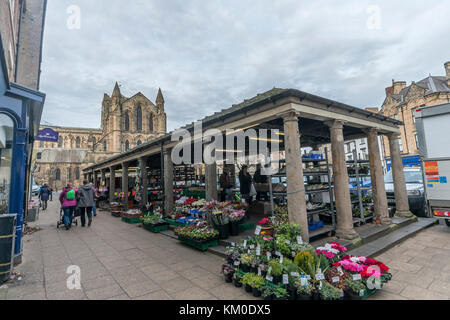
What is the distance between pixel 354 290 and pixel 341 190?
9.92 feet

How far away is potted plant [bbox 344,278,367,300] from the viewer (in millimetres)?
3115

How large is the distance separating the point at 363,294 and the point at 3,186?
7.22 m

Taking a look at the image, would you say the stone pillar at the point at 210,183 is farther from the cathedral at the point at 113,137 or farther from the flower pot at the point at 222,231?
the cathedral at the point at 113,137

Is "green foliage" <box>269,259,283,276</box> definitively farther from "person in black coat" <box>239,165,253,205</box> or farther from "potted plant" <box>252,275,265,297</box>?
"person in black coat" <box>239,165,253,205</box>

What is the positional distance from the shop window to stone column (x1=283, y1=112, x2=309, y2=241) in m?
6.21

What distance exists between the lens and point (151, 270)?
4469mm

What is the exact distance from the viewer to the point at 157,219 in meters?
8.45

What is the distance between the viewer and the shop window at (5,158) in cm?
484

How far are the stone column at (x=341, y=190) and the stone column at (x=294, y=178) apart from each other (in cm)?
142

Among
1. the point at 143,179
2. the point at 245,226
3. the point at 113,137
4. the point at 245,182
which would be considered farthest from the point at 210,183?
the point at 113,137

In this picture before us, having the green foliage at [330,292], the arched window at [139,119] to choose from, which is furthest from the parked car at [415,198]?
the arched window at [139,119]

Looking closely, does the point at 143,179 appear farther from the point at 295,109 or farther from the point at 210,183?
the point at 295,109

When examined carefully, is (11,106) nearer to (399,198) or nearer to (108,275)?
(108,275)
